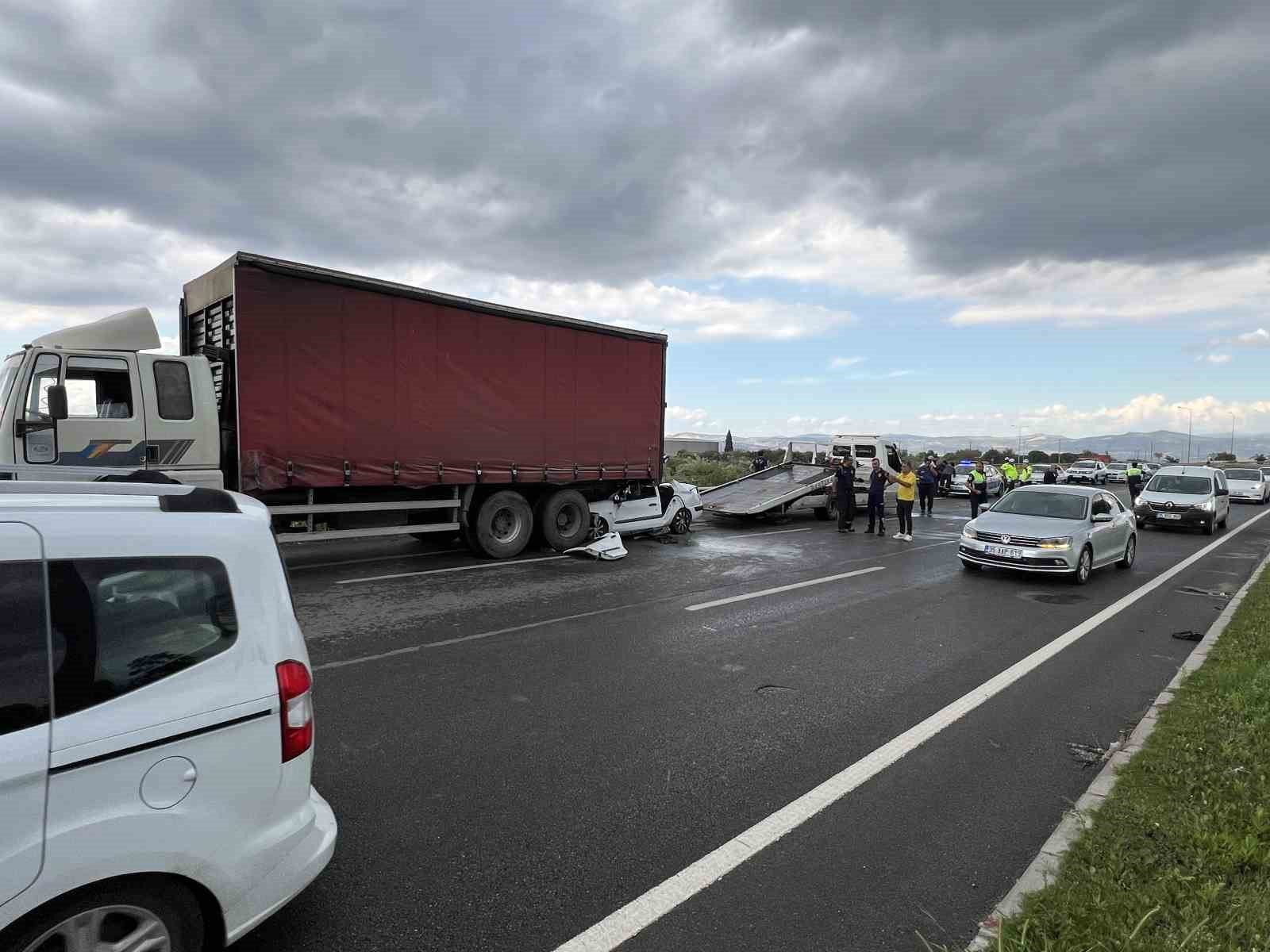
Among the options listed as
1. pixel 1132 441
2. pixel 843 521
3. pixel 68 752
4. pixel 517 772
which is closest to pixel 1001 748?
pixel 517 772

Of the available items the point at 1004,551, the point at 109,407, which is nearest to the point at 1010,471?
the point at 1004,551

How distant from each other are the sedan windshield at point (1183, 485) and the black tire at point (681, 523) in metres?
12.3

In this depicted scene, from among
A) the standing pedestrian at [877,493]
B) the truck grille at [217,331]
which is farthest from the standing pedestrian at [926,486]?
the truck grille at [217,331]

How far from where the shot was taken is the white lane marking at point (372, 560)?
10480mm

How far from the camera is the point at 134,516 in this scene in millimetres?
2283

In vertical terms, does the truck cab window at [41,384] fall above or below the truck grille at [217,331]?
below

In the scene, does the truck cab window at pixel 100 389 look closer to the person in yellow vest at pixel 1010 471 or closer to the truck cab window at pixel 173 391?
the truck cab window at pixel 173 391

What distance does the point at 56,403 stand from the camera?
7.70m

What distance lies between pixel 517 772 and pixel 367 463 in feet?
22.5

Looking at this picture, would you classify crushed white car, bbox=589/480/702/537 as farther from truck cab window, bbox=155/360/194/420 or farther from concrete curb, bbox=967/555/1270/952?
concrete curb, bbox=967/555/1270/952

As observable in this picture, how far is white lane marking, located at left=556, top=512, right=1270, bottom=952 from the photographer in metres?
2.83

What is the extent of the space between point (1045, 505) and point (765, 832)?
991cm

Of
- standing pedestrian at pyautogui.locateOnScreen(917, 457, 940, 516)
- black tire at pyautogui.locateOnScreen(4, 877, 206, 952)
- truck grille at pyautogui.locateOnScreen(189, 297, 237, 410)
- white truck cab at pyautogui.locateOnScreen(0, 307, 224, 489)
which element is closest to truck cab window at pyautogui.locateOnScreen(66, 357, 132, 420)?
white truck cab at pyautogui.locateOnScreen(0, 307, 224, 489)

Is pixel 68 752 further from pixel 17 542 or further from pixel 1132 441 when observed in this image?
pixel 1132 441
